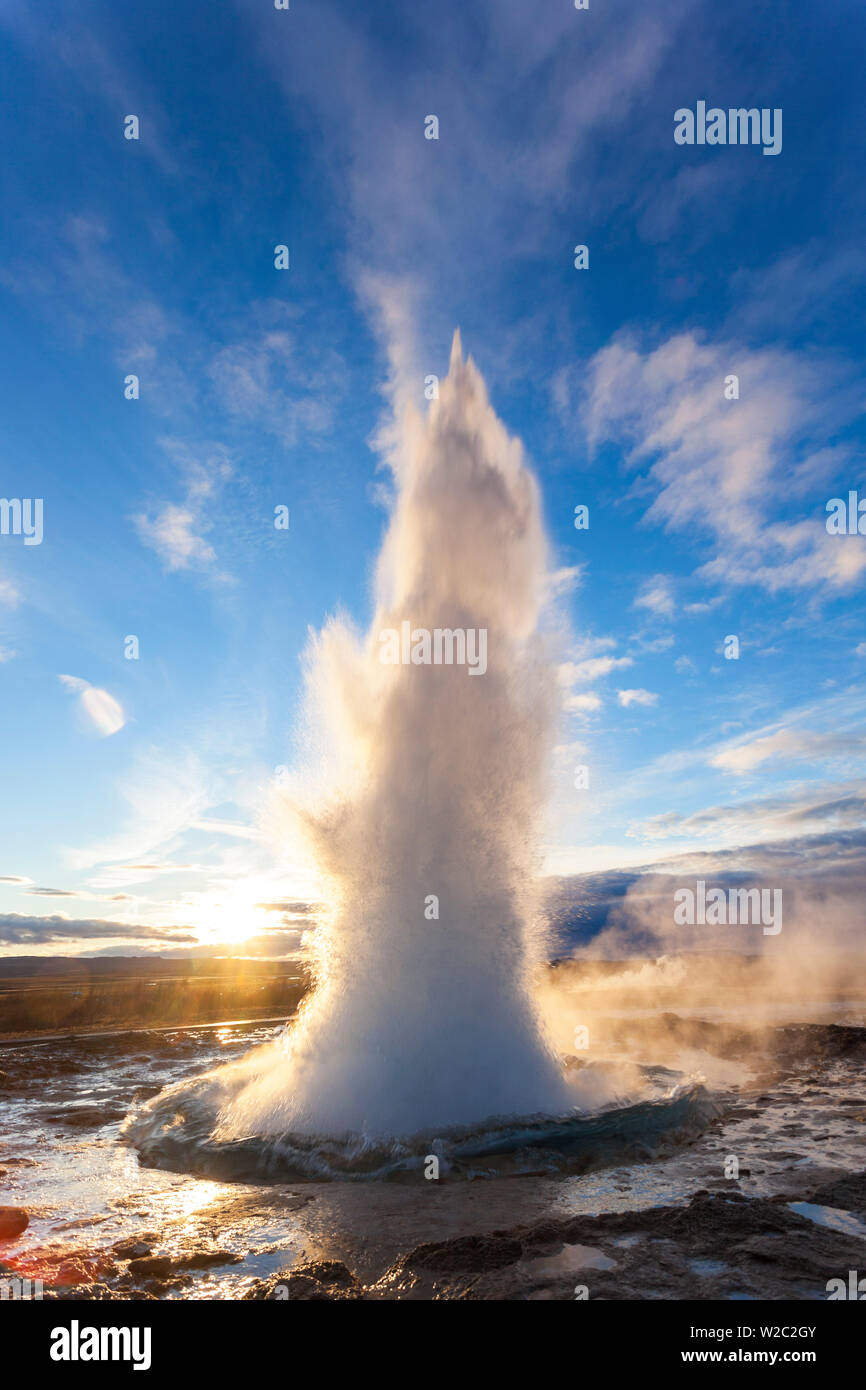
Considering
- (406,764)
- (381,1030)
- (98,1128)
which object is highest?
(406,764)

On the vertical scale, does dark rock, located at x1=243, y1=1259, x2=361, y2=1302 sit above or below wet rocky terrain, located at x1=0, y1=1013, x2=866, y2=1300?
above

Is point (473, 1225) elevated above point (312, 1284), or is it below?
below

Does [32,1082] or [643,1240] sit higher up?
[643,1240]

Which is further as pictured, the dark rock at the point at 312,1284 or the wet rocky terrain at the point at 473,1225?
the wet rocky terrain at the point at 473,1225

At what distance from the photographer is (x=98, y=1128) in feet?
44.5

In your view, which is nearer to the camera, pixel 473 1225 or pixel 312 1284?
pixel 312 1284

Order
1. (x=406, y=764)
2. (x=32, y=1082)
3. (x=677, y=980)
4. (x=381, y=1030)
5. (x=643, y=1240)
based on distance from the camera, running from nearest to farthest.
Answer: (x=643, y=1240)
(x=381, y=1030)
(x=406, y=764)
(x=32, y=1082)
(x=677, y=980)

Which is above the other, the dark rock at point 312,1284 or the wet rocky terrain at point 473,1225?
the dark rock at point 312,1284

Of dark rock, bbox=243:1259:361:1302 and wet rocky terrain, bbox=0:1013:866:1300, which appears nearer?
dark rock, bbox=243:1259:361:1302
